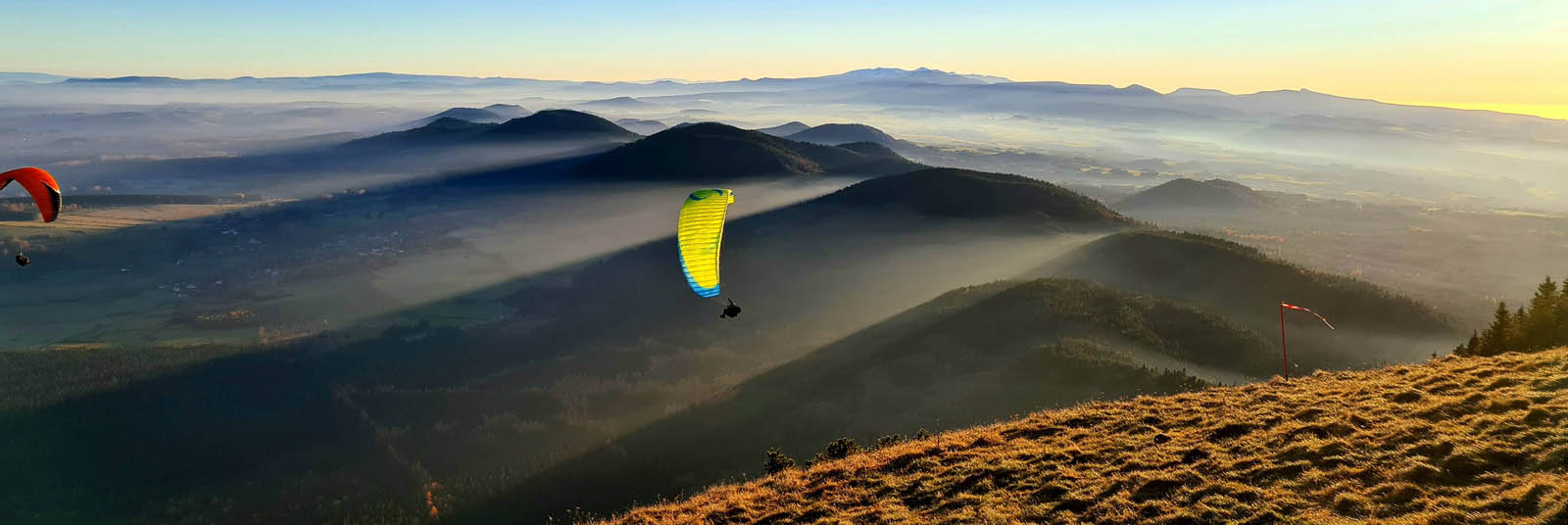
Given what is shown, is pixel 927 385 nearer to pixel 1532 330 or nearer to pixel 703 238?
pixel 1532 330

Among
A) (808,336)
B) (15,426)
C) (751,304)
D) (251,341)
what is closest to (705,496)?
(808,336)

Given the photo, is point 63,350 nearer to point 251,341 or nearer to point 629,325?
point 251,341

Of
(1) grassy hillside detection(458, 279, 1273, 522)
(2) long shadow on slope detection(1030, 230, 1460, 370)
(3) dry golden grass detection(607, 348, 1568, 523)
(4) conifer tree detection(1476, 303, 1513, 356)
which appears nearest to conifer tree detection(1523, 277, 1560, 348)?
(4) conifer tree detection(1476, 303, 1513, 356)

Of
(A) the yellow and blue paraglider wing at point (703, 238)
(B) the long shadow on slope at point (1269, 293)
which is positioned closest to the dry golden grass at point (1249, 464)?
(A) the yellow and blue paraglider wing at point (703, 238)

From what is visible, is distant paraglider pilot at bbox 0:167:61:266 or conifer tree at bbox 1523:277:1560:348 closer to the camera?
conifer tree at bbox 1523:277:1560:348

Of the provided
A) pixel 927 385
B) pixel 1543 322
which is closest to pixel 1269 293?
pixel 927 385

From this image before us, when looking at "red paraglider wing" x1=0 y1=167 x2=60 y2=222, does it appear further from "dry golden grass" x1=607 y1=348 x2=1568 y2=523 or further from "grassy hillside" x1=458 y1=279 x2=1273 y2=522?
"dry golden grass" x1=607 y1=348 x2=1568 y2=523
